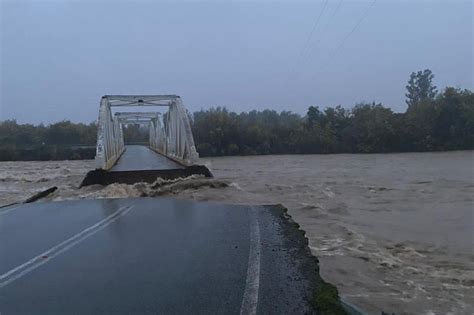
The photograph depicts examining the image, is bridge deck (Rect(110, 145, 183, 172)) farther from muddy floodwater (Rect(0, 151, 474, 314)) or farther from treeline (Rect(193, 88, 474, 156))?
treeline (Rect(193, 88, 474, 156))

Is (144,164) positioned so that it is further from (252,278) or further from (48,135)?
(48,135)

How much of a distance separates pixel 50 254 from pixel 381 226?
6.82 m

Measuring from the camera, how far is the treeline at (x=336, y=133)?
164ft

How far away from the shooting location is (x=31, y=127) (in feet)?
237

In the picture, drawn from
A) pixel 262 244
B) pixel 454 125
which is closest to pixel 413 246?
pixel 262 244

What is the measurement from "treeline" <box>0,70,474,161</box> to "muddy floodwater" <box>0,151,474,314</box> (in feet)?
96.7

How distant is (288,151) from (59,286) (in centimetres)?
5408

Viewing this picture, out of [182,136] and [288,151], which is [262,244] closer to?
[182,136]

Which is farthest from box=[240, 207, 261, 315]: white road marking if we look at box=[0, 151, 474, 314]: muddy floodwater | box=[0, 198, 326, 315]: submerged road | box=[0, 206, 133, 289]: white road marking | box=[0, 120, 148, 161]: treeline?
box=[0, 120, 148, 161]: treeline

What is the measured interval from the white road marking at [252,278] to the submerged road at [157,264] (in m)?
0.01

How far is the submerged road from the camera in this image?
181 inches

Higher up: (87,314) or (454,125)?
(454,125)

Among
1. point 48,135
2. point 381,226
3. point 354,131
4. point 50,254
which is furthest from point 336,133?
point 50,254

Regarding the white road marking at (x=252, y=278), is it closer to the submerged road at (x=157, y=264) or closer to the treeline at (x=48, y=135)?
the submerged road at (x=157, y=264)
